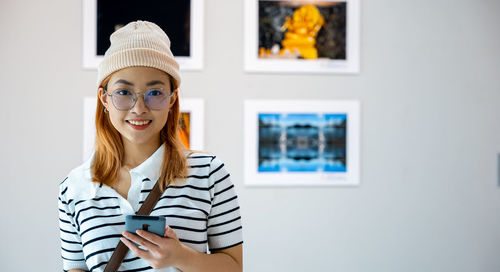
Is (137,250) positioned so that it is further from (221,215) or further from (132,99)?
(132,99)

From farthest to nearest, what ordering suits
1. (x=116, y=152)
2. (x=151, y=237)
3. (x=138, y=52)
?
(x=116, y=152) → (x=138, y=52) → (x=151, y=237)

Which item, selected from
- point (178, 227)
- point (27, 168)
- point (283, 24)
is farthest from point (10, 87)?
point (178, 227)

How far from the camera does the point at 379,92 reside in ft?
8.92

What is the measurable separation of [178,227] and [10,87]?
5.99ft

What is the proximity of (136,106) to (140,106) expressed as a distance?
0.4 inches

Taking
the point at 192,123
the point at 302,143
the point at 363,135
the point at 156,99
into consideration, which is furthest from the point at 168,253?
the point at 363,135

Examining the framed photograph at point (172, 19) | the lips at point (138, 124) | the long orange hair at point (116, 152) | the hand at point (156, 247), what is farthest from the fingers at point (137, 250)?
the framed photograph at point (172, 19)

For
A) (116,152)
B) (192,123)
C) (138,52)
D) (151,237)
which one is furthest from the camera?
(192,123)

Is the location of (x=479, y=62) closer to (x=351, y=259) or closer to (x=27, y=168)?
(x=351, y=259)

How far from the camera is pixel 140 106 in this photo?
1.20 metres

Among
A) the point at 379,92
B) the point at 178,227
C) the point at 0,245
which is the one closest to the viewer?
the point at 178,227

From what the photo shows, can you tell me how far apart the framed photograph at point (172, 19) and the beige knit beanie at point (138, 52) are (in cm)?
130

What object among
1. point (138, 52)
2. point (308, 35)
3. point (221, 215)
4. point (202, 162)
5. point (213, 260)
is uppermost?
point (308, 35)

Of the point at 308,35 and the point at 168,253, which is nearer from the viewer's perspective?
the point at 168,253
